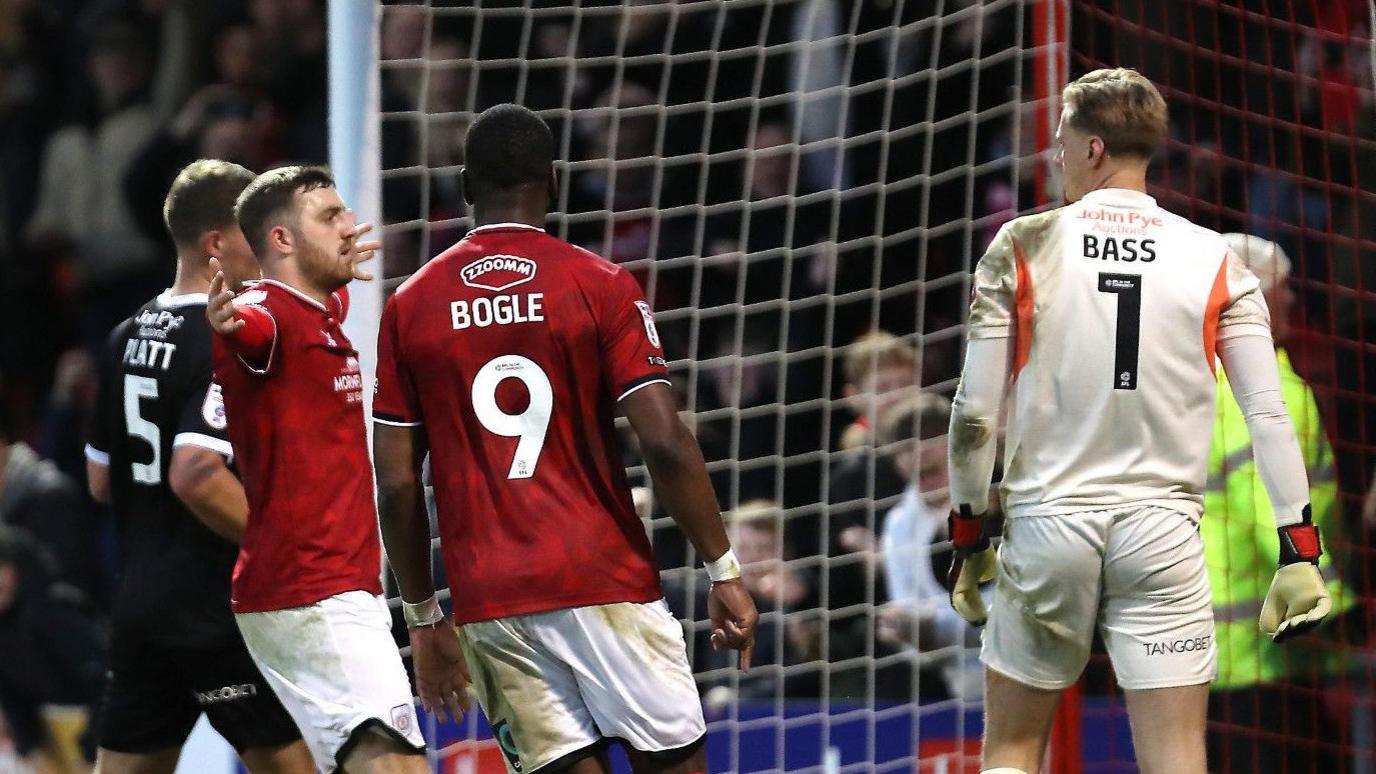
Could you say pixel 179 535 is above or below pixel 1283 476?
below

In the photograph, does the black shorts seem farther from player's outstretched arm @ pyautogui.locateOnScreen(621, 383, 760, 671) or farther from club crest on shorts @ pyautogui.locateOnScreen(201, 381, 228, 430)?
player's outstretched arm @ pyautogui.locateOnScreen(621, 383, 760, 671)

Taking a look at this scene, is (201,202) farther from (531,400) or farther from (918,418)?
(918,418)

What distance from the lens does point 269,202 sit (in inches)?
177

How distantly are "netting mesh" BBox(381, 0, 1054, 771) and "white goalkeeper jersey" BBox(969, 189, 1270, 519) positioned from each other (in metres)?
1.90

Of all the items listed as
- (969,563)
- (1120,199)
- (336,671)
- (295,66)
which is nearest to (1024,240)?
(1120,199)

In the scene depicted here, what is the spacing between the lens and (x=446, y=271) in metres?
3.94

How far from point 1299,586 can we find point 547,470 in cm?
153

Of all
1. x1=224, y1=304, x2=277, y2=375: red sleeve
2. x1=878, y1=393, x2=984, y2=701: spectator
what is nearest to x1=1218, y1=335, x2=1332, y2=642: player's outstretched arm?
x1=224, y1=304, x2=277, y2=375: red sleeve

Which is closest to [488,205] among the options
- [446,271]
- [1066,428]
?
[446,271]

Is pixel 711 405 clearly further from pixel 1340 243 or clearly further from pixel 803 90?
pixel 1340 243

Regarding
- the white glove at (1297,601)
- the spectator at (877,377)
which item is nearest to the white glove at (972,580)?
the white glove at (1297,601)

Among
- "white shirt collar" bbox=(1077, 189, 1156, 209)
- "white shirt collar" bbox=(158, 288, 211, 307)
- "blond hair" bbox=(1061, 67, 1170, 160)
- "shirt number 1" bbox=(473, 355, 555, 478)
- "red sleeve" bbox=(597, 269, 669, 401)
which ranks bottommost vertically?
"shirt number 1" bbox=(473, 355, 555, 478)

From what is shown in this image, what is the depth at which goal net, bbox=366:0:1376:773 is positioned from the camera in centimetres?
618

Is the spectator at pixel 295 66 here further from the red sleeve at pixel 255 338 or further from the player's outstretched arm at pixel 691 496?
the player's outstretched arm at pixel 691 496
